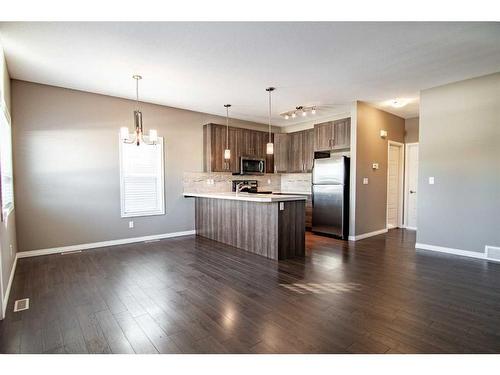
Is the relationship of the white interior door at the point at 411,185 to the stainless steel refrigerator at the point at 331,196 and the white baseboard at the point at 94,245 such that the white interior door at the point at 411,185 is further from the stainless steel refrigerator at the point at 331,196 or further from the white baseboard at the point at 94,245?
the white baseboard at the point at 94,245

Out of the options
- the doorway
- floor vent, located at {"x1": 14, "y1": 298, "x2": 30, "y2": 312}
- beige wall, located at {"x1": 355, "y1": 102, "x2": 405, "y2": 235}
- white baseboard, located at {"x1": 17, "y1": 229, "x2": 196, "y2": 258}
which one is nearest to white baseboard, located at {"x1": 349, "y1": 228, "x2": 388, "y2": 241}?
A: beige wall, located at {"x1": 355, "y1": 102, "x2": 405, "y2": 235}

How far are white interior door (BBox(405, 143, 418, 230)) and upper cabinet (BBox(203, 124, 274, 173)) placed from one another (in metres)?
3.51

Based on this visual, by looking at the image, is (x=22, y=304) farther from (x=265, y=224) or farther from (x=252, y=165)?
(x=252, y=165)

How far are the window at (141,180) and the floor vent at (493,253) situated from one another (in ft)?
18.4

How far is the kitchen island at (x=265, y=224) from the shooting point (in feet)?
12.5

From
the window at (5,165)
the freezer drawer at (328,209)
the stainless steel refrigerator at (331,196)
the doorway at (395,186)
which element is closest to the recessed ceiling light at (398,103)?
the doorway at (395,186)

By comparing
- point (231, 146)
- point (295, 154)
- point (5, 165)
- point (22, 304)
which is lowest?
point (22, 304)

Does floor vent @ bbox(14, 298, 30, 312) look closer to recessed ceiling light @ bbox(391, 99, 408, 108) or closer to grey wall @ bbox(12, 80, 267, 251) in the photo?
grey wall @ bbox(12, 80, 267, 251)

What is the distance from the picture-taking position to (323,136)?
5.84m

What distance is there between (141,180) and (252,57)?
327 cm

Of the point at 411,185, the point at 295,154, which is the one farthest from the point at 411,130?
the point at 295,154

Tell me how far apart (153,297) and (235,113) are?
4.43 meters
